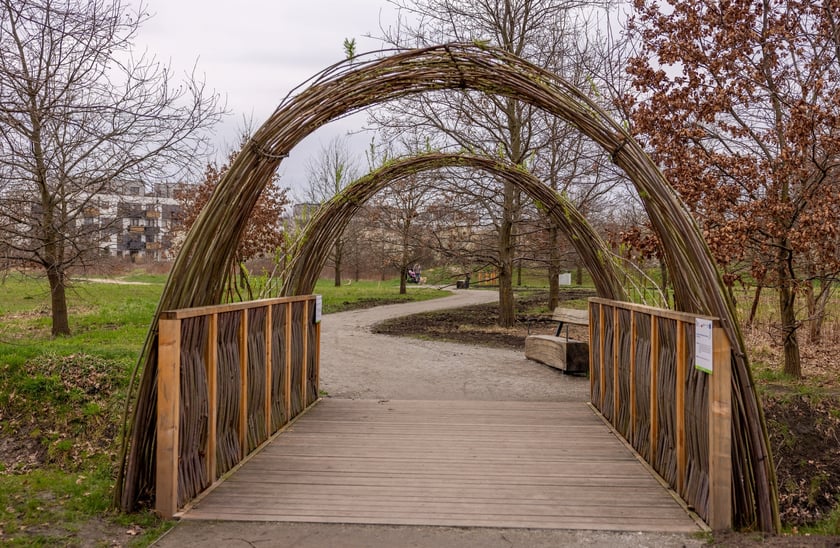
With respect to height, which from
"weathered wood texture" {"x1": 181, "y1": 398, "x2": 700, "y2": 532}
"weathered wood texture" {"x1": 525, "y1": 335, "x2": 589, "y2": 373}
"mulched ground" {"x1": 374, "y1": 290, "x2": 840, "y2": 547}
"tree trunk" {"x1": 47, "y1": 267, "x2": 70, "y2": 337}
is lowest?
"mulched ground" {"x1": 374, "y1": 290, "x2": 840, "y2": 547}

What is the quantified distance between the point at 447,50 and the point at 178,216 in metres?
20.5

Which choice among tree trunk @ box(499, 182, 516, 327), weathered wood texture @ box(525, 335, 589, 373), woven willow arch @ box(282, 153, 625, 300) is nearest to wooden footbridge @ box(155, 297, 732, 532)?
woven willow arch @ box(282, 153, 625, 300)

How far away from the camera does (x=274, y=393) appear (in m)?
5.89

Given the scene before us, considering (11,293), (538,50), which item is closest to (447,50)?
(538,50)

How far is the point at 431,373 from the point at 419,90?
17.3 ft

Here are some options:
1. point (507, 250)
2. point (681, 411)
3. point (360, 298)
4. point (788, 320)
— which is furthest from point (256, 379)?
point (360, 298)

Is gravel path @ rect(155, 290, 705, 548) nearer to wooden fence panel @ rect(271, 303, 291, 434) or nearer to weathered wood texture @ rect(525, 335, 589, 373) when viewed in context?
weathered wood texture @ rect(525, 335, 589, 373)

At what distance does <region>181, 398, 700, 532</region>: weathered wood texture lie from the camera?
387 centimetres

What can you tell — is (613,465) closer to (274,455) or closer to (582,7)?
(274,455)

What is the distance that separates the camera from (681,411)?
13.9 ft

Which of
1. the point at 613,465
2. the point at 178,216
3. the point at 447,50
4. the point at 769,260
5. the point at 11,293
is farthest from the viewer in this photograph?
the point at 178,216

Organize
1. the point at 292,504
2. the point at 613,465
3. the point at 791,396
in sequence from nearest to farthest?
the point at 292,504 < the point at 613,465 < the point at 791,396

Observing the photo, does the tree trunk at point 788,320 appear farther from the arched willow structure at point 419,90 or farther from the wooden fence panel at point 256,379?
the wooden fence panel at point 256,379

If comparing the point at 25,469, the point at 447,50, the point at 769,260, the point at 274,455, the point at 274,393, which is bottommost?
the point at 25,469
